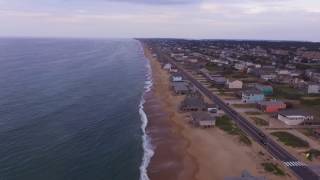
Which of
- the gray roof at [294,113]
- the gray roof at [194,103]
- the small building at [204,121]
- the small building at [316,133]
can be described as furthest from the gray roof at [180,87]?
the small building at [316,133]

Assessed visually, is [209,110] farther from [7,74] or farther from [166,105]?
[7,74]

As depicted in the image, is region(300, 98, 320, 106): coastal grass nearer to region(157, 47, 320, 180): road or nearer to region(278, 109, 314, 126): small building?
region(278, 109, 314, 126): small building

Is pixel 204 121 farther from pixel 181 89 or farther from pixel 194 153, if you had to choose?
pixel 181 89

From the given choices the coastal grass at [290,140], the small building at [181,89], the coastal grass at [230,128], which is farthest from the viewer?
the small building at [181,89]

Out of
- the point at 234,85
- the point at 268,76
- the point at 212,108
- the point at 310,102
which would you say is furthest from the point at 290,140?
the point at 268,76

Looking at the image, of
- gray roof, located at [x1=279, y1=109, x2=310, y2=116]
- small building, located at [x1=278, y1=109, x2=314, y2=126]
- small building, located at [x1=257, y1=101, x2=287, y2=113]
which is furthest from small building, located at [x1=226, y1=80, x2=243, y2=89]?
small building, located at [x1=278, y1=109, x2=314, y2=126]

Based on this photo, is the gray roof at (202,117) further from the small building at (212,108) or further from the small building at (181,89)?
the small building at (181,89)

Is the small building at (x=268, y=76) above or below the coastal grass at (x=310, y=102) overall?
above
